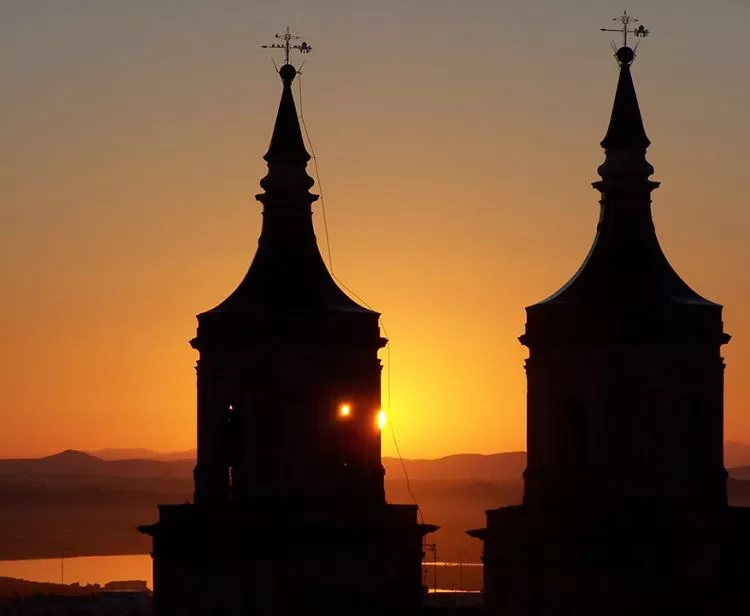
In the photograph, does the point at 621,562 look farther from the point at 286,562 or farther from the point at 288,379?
the point at 288,379

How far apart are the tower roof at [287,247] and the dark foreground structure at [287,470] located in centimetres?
5

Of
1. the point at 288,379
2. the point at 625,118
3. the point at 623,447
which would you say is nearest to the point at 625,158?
the point at 625,118

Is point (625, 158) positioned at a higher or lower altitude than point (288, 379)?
higher

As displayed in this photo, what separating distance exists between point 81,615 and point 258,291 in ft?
307

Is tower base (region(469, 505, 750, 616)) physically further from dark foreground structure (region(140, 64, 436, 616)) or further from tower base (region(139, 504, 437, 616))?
dark foreground structure (region(140, 64, 436, 616))

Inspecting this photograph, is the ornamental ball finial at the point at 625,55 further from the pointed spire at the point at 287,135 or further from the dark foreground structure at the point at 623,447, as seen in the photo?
the pointed spire at the point at 287,135

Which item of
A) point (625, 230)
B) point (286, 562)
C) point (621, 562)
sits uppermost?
point (625, 230)

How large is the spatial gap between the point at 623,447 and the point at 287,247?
11483 mm

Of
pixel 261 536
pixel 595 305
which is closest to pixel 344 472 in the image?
pixel 261 536

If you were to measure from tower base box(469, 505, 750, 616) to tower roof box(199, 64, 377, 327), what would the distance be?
850 centimetres

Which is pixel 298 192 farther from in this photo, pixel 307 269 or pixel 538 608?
pixel 538 608

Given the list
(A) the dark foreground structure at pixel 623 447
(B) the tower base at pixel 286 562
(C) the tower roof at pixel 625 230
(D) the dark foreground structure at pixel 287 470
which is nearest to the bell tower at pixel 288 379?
(D) the dark foreground structure at pixel 287 470

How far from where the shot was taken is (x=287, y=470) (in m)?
88.4

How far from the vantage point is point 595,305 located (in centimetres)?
8625
